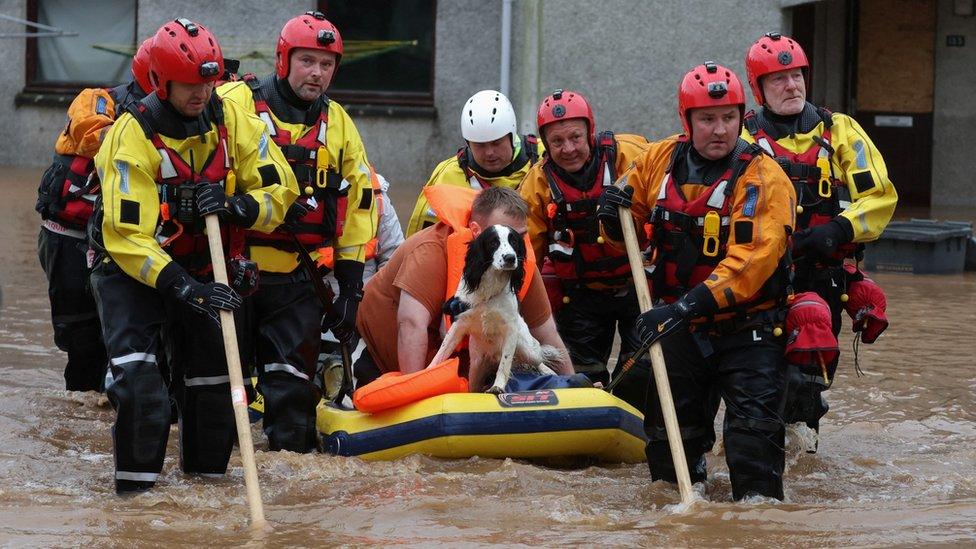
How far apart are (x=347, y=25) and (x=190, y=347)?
1284cm

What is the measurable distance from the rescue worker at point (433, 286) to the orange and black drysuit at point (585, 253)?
0.41 meters

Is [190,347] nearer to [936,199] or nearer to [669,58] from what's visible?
[669,58]

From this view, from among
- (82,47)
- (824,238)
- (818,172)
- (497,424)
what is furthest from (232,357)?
(82,47)

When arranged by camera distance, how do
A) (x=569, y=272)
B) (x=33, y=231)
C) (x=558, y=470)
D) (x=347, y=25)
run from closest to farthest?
(x=558, y=470) → (x=569, y=272) → (x=33, y=231) → (x=347, y=25)

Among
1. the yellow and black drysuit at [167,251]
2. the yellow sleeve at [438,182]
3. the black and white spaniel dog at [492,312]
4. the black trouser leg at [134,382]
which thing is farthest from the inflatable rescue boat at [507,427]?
the yellow sleeve at [438,182]

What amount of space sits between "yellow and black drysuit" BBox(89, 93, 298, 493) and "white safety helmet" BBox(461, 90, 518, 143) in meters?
1.55

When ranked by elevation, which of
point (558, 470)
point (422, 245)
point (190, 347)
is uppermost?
point (422, 245)

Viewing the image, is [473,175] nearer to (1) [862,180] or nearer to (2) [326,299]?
(2) [326,299]

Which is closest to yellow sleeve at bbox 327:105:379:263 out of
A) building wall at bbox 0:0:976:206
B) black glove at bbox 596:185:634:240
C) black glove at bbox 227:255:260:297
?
black glove at bbox 227:255:260:297

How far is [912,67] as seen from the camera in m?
18.4

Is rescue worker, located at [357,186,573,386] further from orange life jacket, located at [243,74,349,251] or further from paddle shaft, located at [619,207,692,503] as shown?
paddle shaft, located at [619,207,692,503]

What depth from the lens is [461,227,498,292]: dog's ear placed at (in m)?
6.34

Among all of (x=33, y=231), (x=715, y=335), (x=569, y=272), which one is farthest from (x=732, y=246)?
(x=33, y=231)

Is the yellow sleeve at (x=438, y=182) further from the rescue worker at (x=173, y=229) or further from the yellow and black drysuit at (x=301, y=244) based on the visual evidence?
the rescue worker at (x=173, y=229)
